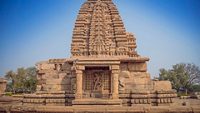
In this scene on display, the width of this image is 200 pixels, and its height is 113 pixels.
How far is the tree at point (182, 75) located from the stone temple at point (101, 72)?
3026cm

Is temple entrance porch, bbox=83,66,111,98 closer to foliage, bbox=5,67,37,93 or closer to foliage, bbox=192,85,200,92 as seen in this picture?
foliage, bbox=5,67,37,93

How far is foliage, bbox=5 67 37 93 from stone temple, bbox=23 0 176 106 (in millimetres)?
27079

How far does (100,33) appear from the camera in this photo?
15.5 metres

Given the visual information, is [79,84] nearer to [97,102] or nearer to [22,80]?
[97,102]

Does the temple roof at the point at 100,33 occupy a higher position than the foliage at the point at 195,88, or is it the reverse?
the temple roof at the point at 100,33

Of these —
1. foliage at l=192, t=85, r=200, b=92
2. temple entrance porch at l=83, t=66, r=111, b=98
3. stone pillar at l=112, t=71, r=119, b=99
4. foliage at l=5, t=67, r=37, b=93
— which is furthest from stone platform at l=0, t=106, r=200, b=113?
foliage at l=192, t=85, r=200, b=92

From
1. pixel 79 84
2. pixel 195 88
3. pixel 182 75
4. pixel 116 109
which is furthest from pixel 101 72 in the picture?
pixel 195 88

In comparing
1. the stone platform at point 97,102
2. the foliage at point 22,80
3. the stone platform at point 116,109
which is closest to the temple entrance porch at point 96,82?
the stone platform at point 97,102

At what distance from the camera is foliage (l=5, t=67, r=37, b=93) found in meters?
43.1

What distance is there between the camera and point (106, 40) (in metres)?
15.4

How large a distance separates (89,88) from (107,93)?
112cm

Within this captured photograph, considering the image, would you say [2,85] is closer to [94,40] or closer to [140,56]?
[94,40]

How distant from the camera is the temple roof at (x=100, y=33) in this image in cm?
1527

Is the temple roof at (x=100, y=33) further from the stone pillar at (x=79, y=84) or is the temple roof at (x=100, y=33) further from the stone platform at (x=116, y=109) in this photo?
the stone platform at (x=116, y=109)
